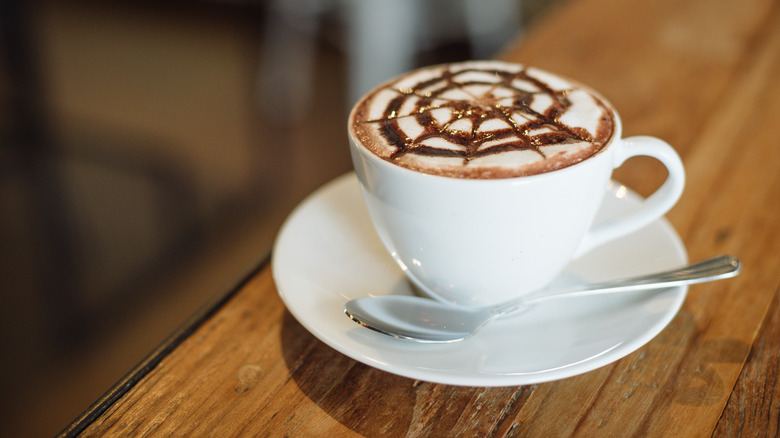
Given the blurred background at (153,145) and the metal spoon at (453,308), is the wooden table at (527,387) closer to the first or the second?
the metal spoon at (453,308)

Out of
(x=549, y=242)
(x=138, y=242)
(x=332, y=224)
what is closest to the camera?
(x=549, y=242)

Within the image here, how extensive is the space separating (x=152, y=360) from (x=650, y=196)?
437mm

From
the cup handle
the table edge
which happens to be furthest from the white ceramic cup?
the table edge

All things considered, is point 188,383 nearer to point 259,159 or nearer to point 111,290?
point 111,290

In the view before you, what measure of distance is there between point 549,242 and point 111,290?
1309 millimetres

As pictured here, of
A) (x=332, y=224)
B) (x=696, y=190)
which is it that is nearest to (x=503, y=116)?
(x=332, y=224)

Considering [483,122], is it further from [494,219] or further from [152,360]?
[152,360]

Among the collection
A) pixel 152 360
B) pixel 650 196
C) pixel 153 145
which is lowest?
pixel 153 145

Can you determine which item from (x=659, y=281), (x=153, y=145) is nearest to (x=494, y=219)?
(x=659, y=281)

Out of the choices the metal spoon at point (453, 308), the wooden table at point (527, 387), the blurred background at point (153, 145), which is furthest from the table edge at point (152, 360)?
the blurred background at point (153, 145)

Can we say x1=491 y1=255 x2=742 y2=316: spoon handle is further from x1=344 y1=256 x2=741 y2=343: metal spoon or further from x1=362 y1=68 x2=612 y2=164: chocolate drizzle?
x1=362 y1=68 x2=612 y2=164: chocolate drizzle

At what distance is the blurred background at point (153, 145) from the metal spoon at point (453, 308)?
69cm

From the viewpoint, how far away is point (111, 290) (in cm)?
152

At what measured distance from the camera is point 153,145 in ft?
6.59
